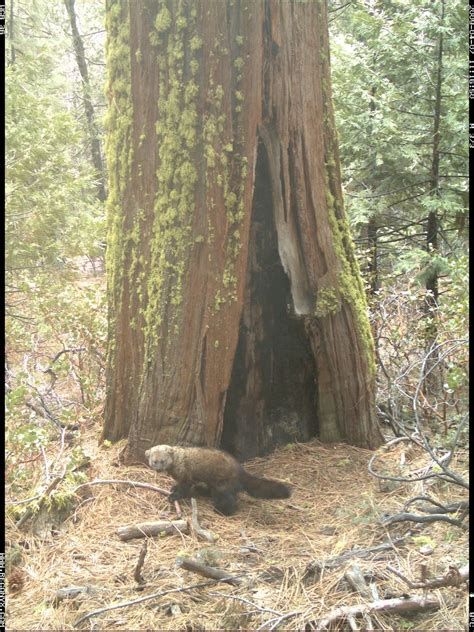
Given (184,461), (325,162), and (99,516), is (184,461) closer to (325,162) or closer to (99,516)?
(99,516)

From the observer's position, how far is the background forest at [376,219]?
545cm

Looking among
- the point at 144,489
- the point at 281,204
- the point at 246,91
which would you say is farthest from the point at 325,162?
the point at 144,489

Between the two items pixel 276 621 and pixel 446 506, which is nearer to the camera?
pixel 276 621

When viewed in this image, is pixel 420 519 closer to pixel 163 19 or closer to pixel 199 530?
pixel 199 530

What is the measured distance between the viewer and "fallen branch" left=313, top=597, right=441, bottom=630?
2463 millimetres

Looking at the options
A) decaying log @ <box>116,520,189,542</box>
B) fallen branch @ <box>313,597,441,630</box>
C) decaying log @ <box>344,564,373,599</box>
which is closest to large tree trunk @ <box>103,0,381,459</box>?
decaying log @ <box>116,520,189,542</box>

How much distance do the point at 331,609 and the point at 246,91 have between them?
3.26 metres

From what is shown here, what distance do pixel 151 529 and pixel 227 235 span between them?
6.83 feet

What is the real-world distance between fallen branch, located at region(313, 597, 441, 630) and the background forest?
6.90 ft

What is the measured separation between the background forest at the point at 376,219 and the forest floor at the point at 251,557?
2.82 ft

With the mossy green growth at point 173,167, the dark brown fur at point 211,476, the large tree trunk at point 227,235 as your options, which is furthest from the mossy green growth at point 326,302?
the dark brown fur at point 211,476

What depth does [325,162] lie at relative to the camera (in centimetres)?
431

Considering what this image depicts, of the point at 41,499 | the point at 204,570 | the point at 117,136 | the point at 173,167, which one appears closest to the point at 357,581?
the point at 204,570

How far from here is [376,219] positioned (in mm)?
8688
